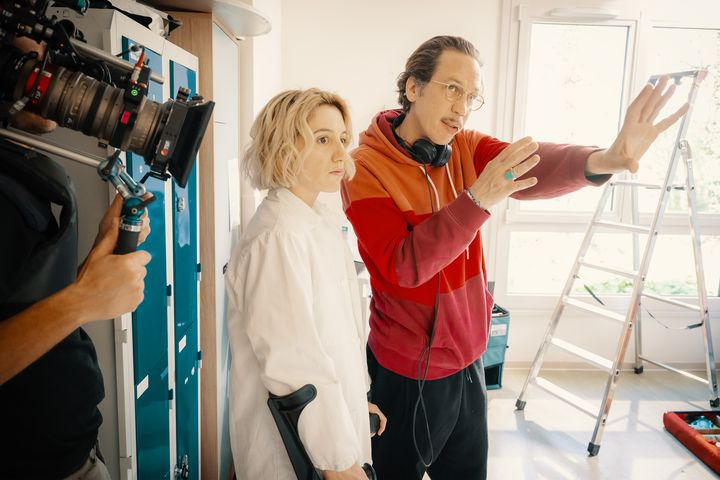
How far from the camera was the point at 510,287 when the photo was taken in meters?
3.51

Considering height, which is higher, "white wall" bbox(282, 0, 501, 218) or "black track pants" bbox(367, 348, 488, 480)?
"white wall" bbox(282, 0, 501, 218)

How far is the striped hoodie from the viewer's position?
4.12 ft

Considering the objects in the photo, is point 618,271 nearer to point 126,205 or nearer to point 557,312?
point 557,312

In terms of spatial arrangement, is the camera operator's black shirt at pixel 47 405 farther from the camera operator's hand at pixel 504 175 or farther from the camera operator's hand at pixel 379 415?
the camera operator's hand at pixel 504 175

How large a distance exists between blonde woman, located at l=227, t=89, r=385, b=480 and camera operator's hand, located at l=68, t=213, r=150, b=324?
283 millimetres

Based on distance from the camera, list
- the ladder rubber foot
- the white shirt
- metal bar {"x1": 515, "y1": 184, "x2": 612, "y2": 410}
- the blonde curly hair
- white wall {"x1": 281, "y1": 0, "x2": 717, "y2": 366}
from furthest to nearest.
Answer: white wall {"x1": 281, "y1": 0, "x2": 717, "y2": 366} < metal bar {"x1": 515, "y1": 184, "x2": 612, "y2": 410} < the ladder rubber foot < the blonde curly hair < the white shirt

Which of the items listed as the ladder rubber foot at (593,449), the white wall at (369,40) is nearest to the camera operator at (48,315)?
the ladder rubber foot at (593,449)

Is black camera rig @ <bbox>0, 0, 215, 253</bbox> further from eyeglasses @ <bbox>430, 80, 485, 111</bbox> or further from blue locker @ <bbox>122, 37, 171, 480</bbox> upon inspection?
eyeglasses @ <bbox>430, 80, 485, 111</bbox>

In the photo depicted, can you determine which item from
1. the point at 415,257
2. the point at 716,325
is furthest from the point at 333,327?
the point at 716,325

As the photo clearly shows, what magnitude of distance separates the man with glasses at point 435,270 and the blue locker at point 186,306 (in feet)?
1.91

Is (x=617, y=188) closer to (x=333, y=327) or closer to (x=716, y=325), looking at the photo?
(x=716, y=325)

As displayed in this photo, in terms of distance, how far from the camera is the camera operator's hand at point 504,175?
111 centimetres

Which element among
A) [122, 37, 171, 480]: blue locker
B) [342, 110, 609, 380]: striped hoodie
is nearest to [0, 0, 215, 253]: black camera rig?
[122, 37, 171, 480]: blue locker

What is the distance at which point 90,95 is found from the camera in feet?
2.33
